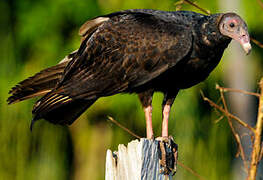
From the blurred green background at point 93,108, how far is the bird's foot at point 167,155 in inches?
127

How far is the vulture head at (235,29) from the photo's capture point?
13.0ft

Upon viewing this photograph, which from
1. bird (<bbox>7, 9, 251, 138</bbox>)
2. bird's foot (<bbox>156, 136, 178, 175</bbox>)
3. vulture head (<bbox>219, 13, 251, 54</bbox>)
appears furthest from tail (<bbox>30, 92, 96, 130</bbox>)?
vulture head (<bbox>219, 13, 251, 54</bbox>)

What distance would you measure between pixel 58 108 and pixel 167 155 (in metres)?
1.00

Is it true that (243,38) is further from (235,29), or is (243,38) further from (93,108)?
(93,108)

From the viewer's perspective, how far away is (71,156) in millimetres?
8766

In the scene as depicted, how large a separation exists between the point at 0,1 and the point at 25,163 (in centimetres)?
206

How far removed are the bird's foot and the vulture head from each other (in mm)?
778

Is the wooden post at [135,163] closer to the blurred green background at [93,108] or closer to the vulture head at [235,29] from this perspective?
the vulture head at [235,29]

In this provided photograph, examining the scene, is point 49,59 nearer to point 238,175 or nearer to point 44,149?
point 44,149

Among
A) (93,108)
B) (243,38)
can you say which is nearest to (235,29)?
(243,38)

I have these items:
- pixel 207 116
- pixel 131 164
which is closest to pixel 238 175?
pixel 207 116

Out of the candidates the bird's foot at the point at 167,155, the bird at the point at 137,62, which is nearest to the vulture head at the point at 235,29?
the bird at the point at 137,62

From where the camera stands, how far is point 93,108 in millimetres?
8141

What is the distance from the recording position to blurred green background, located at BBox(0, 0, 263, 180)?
7316 millimetres
